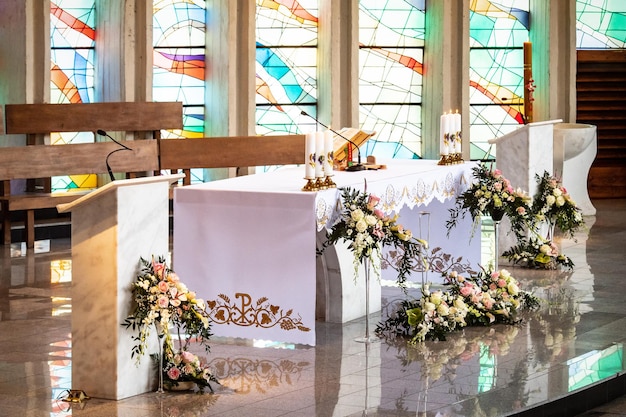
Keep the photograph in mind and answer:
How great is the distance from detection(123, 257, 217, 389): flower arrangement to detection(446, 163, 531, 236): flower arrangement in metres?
3.14

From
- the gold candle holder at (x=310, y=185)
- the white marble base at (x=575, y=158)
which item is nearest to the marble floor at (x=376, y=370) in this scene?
the gold candle holder at (x=310, y=185)

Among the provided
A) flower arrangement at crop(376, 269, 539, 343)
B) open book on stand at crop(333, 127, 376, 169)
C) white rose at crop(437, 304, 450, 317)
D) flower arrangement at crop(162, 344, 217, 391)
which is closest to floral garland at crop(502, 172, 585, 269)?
flower arrangement at crop(376, 269, 539, 343)

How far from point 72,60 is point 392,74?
4226 mm

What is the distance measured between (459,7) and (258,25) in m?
2.61

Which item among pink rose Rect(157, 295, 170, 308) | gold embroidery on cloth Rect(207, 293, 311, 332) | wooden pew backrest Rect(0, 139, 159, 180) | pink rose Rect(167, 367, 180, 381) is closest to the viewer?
pink rose Rect(157, 295, 170, 308)

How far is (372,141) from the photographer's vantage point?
14.9 metres

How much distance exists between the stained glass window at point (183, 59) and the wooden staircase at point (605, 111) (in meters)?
5.26

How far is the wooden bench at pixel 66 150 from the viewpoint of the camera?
1091 cm

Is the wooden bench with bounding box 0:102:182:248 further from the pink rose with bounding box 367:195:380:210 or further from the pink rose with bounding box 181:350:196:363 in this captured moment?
the pink rose with bounding box 181:350:196:363

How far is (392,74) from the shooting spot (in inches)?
594

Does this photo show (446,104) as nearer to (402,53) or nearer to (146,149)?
(402,53)

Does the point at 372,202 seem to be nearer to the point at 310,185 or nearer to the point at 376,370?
the point at 310,185

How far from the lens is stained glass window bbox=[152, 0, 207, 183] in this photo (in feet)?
45.2

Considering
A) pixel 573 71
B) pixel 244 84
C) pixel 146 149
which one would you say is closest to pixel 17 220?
pixel 146 149
